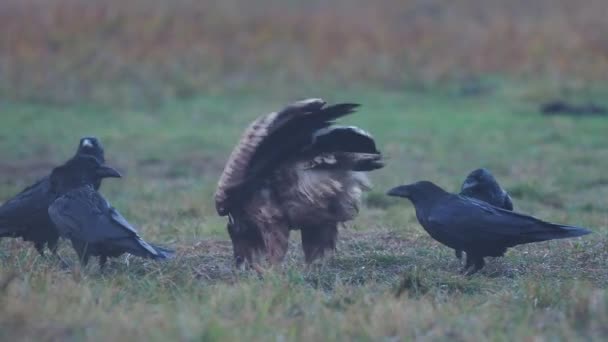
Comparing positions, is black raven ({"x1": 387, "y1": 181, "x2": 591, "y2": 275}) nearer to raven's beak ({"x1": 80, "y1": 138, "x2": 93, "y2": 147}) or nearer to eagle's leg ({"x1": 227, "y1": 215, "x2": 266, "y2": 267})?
eagle's leg ({"x1": 227, "y1": 215, "x2": 266, "y2": 267})

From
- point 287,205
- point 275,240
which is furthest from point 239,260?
point 287,205

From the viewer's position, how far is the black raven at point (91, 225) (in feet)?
19.5

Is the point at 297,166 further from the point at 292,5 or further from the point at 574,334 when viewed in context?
the point at 292,5

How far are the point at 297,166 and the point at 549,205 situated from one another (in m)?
3.97

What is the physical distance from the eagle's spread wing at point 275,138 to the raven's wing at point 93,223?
0.68m

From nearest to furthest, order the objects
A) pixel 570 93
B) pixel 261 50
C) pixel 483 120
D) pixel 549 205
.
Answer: pixel 549 205 < pixel 483 120 < pixel 570 93 < pixel 261 50

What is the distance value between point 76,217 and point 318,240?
1.54 meters

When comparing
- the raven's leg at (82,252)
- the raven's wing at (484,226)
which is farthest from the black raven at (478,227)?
the raven's leg at (82,252)

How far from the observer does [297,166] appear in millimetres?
6266

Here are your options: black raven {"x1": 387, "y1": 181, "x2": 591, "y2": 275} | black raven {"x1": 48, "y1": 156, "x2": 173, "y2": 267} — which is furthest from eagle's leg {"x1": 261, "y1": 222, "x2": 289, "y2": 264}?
black raven {"x1": 387, "y1": 181, "x2": 591, "y2": 275}

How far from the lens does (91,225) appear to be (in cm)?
605

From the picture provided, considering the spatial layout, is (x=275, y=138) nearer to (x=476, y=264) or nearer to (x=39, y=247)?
(x=476, y=264)

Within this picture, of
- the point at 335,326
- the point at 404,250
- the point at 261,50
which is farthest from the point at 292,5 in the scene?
the point at 335,326

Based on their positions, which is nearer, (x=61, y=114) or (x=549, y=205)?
(x=549, y=205)
